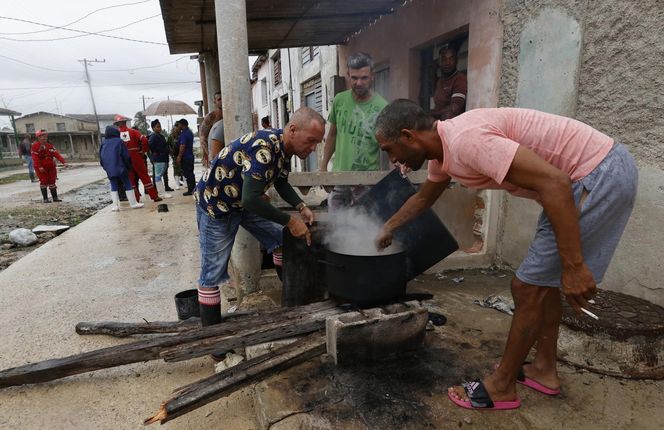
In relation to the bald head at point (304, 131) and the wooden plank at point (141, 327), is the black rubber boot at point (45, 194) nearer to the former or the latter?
the wooden plank at point (141, 327)

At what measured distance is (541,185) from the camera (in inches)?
65.1

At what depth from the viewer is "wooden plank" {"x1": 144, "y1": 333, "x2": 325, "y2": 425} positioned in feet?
6.71

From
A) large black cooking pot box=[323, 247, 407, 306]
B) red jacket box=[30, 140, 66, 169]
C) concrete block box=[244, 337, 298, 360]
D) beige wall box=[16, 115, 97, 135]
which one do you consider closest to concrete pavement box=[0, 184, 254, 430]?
concrete block box=[244, 337, 298, 360]

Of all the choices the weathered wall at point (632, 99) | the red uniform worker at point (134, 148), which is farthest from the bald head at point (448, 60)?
the red uniform worker at point (134, 148)

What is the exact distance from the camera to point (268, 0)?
519 cm

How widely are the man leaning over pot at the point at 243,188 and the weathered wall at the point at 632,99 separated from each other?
7.98 ft

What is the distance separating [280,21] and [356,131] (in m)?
3.30

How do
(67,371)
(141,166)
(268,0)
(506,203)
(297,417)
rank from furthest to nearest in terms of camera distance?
(141,166)
(268,0)
(506,203)
(67,371)
(297,417)

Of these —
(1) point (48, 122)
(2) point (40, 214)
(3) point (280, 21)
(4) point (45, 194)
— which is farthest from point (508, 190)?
(1) point (48, 122)

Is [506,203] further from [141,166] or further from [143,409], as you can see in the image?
[141,166]

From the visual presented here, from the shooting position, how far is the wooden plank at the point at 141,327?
10.7ft

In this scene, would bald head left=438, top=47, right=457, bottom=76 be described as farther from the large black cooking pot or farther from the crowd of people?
the large black cooking pot

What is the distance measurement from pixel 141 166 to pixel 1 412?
7.92 metres

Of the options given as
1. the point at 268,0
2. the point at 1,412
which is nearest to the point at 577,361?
the point at 1,412
